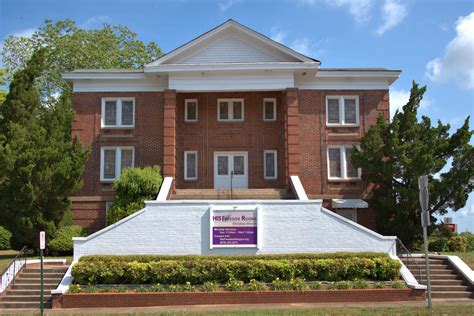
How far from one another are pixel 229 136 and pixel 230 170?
5.84ft

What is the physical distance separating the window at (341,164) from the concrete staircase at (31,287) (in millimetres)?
14141

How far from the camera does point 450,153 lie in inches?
981

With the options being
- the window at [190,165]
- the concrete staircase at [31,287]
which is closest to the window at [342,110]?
the window at [190,165]

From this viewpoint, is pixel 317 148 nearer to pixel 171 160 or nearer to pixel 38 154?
pixel 171 160

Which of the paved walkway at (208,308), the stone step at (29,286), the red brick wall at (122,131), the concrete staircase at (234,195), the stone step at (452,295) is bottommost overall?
the paved walkway at (208,308)

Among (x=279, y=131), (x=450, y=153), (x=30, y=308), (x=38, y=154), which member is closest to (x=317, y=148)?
(x=279, y=131)

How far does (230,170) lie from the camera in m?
28.8

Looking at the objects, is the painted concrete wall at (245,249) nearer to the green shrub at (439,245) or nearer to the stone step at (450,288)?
the stone step at (450,288)

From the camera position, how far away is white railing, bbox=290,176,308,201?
23.7m

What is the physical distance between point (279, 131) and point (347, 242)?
31.8 feet

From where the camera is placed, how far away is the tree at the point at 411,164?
941 inches

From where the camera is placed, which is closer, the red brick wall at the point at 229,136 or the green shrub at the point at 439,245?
the green shrub at the point at 439,245

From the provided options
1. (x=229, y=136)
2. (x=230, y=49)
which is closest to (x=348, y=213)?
(x=229, y=136)

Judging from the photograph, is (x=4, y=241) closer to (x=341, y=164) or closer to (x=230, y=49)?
(x=230, y=49)
